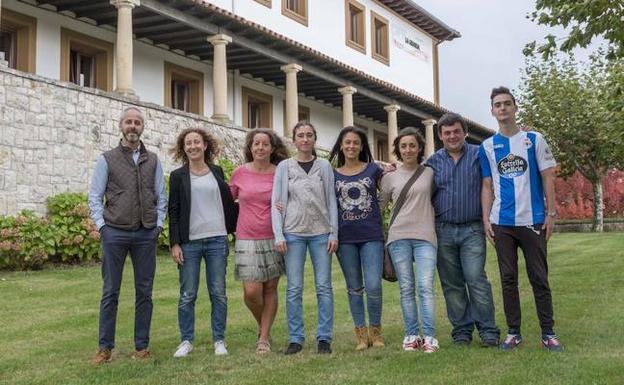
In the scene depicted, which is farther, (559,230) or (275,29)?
(559,230)

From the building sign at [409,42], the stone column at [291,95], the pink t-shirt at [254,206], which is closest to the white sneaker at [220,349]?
the pink t-shirt at [254,206]

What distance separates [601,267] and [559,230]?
59.5 feet

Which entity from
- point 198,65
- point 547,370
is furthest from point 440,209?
point 198,65

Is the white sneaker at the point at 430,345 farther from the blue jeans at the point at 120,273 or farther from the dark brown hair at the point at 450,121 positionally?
the blue jeans at the point at 120,273

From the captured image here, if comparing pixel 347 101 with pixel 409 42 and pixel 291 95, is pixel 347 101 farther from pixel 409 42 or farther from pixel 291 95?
pixel 409 42

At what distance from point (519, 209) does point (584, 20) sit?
2.45 metres

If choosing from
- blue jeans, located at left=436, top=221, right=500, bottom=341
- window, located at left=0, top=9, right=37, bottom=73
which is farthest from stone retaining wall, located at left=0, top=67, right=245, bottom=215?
blue jeans, located at left=436, top=221, right=500, bottom=341

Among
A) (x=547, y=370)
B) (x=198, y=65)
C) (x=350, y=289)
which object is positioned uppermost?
(x=198, y=65)

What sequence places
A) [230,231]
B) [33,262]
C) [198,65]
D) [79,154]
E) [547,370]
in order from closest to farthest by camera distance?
[547,370] < [230,231] < [33,262] < [79,154] < [198,65]

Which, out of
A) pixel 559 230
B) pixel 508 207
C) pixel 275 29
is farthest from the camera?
pixel 559 230

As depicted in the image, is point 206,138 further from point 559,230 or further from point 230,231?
point 559,230

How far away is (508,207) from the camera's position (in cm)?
529

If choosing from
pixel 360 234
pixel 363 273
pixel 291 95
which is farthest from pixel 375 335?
pixel 291 95

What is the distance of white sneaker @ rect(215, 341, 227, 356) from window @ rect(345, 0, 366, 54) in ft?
66.3
